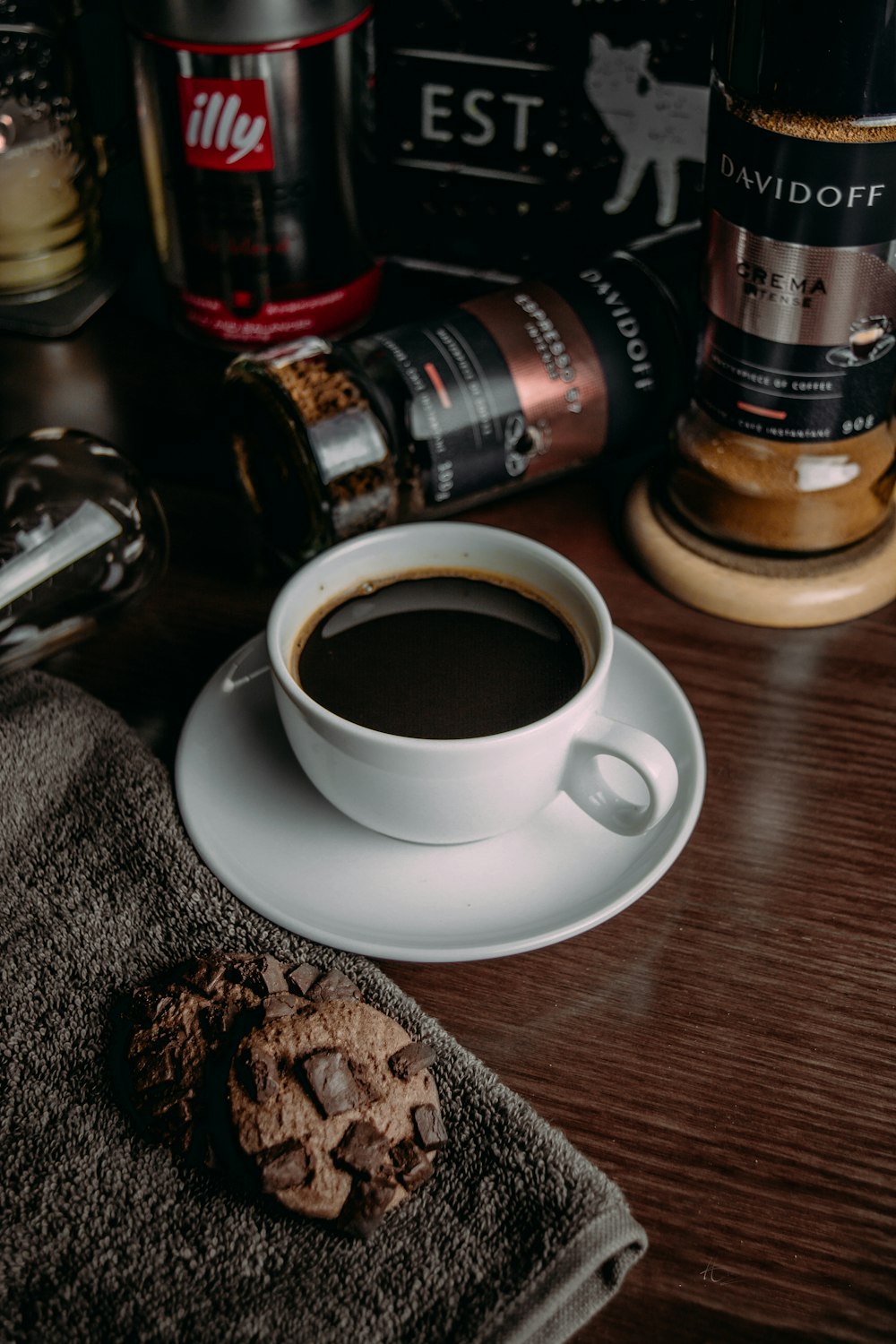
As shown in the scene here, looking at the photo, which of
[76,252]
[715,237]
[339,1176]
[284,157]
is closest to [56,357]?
[76,252]

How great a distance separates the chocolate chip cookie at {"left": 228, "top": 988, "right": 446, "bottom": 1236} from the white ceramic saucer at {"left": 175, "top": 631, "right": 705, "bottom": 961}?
48 mm

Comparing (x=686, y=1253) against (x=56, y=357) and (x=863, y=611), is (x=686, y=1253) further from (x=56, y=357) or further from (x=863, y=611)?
(x=56, y=357)

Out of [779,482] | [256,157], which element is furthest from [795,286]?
[256,157]

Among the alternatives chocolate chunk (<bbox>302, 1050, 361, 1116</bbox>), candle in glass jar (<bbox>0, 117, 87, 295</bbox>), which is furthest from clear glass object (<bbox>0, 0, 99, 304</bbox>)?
chocolate chunk (<bbox>302, 1050, 361, 1116</bbox>)

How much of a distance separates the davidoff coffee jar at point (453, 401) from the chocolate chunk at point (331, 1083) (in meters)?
0.33

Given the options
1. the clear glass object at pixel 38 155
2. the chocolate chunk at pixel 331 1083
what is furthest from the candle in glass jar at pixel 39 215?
the chocolate chunk at pixel 331 1083

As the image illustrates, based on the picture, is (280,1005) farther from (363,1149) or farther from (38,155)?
(38,155)

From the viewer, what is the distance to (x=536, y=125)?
2.64ft

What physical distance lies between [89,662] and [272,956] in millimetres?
247

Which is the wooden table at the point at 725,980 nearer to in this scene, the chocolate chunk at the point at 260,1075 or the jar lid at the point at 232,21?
the chocolate chunk at the point at 260,1075

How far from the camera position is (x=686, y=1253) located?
0.40m

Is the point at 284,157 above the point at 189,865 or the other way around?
above

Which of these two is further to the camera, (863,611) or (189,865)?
(863,611)

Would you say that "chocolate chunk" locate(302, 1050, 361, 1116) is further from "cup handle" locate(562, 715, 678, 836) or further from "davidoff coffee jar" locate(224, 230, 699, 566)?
"davidoff coffee jar" locate(224, 230, 699, 566)
